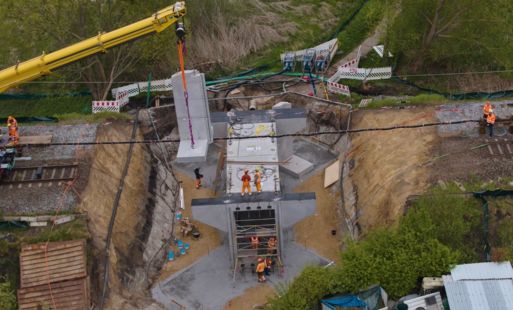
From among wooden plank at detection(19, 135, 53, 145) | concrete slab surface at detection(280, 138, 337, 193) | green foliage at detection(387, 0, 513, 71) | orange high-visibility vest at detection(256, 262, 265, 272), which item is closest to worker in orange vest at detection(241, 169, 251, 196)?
orange high-visibility vest at detection(256, 262, 265, 272)

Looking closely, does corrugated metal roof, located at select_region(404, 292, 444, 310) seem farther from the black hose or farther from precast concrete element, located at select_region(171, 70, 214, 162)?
the black hose

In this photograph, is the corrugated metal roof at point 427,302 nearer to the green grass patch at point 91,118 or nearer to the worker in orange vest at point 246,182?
the worker in orange vest at point 246,182

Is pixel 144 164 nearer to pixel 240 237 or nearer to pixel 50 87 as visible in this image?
pixel 240 237

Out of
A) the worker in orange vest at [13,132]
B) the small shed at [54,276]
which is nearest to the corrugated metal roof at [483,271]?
the small shed at [54,276]

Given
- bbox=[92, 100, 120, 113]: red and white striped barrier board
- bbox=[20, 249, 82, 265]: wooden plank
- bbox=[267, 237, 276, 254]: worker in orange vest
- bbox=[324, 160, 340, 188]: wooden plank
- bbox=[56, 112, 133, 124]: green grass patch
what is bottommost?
bbox=[267, 237, 276, 254]: worker in orange vest

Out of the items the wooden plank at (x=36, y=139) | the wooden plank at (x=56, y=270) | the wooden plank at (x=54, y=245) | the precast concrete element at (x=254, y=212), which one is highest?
the wooden plank at (x=36, y=139)
